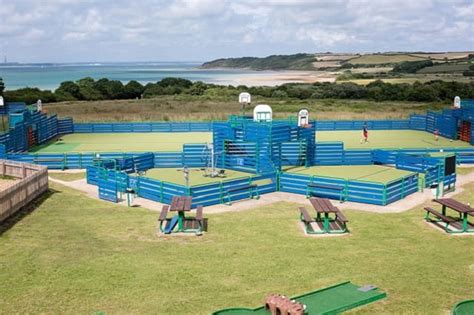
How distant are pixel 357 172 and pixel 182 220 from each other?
13.7 meters

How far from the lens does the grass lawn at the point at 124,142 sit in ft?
124

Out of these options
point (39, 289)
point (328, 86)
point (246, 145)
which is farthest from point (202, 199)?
point (328, 86)

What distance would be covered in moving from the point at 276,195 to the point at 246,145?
5.60 metres

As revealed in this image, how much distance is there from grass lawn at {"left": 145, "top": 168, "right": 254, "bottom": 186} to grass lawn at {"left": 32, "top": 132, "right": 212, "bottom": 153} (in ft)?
26.3

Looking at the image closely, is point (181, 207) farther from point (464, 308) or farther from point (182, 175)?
point (182, 175)

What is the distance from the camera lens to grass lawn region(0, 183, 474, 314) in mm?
12578

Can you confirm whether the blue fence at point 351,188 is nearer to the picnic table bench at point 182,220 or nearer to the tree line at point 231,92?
the picnic table bench at point 182,220

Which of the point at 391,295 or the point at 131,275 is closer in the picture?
the point at 391,295

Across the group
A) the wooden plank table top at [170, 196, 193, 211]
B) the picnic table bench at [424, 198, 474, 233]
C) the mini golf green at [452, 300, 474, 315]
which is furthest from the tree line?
the mini golf green at [452, 300, 474, 315]

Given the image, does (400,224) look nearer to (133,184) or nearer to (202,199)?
(202,199)

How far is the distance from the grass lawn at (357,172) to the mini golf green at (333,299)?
14.8 metres

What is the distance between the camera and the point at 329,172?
29062mm

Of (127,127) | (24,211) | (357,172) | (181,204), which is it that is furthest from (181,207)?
(127,127)

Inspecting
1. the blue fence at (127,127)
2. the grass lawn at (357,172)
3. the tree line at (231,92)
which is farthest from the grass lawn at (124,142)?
the tree line at (231,92)
